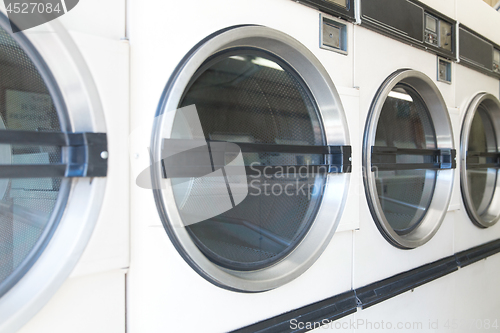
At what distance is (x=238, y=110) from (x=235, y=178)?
0.67ft

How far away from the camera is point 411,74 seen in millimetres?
1333

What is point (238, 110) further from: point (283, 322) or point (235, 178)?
point (283, 322)

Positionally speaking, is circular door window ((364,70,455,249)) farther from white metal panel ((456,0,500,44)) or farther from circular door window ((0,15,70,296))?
circular door window ((0,15,70,296))

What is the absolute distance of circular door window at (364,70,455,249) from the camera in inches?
47.4

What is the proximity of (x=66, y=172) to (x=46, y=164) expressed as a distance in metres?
0.04

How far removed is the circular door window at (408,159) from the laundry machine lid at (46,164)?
0.92 m

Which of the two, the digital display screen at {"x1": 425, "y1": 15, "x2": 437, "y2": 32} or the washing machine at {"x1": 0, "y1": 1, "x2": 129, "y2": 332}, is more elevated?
the digital display screen at {"x1": 425, "y1": 15, "x2": 437, "y2": 32}

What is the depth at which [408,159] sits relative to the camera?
4.77 feet

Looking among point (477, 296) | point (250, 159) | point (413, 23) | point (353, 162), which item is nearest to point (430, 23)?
point (413, 23)

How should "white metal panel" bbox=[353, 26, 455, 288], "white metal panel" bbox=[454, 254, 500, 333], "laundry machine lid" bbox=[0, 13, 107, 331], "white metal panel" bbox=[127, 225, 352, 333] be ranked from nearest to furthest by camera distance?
"laundry machine lid" bbox=[0, 13, 107, 331], "white metal panel" bbox=[127, 225, 352, 333], "white metal panel" bbox=[353, 26, 455, 288], "white metal panel" bbox=[454, 254, 500, 333]

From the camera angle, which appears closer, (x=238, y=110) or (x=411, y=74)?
(x=238, y=110)

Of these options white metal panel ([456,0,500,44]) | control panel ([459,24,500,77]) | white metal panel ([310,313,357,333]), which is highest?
white metal panel ([456,0,500,44])

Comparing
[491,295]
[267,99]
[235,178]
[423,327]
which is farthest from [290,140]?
[491,295]

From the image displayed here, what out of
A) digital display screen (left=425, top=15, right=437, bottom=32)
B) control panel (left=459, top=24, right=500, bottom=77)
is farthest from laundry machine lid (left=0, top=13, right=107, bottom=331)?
control panel (left=459, top=24, right=500, bottom=77)
